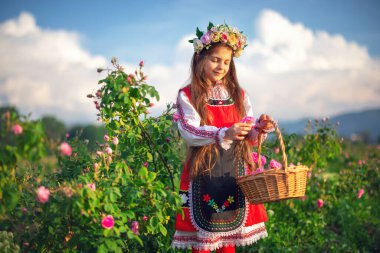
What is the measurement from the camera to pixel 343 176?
5.37 m

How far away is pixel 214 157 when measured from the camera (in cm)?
301

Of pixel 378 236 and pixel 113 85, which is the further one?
pixel 378 236

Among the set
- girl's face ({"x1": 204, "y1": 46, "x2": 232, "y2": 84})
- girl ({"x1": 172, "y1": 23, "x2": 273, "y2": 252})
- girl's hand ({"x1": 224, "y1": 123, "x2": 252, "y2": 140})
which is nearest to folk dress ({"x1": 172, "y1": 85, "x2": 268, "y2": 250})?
girl ({"x1": 172, "y1": 23, "x2": 273, "y2": 252})

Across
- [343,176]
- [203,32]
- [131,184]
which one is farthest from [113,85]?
[343,176]

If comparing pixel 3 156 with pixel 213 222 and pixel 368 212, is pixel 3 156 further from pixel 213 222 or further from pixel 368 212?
pixel 368 212

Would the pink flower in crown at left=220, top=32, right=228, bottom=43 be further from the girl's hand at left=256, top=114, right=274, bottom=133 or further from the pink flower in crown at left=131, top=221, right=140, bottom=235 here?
the pink flower in crown at left=131, top=221, right=140, bottom=235

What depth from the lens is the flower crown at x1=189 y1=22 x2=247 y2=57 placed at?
124 inches

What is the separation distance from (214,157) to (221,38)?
34.3 inches

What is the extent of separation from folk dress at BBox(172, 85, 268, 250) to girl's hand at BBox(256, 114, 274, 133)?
8cm

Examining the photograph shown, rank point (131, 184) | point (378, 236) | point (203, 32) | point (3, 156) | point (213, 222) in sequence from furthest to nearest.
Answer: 1. point (378, 236)
2. point (203, 32)
3. point (213, 222)
4. point (131, 184)
5. point (3, 156)

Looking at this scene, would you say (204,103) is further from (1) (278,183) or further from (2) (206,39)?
(1) (278,183)

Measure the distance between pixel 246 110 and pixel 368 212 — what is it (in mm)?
2918

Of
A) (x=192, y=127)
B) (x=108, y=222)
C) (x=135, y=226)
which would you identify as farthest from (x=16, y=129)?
(x=192, y=127)

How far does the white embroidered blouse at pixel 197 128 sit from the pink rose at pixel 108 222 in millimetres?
812
